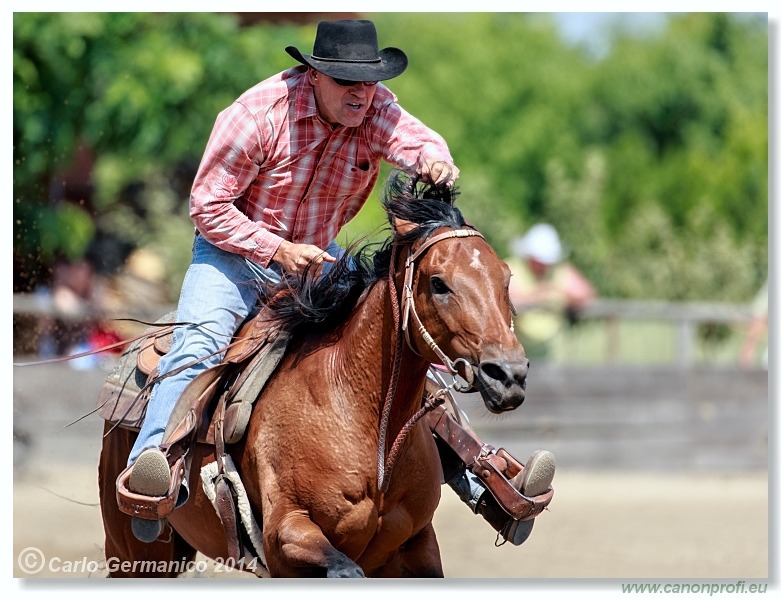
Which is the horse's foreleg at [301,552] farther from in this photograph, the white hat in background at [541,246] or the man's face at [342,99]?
the white hat in background at [541,246]

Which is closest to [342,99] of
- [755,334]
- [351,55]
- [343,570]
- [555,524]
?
[351,55]

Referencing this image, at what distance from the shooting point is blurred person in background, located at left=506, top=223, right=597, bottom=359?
11.2 m

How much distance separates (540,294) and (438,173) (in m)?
7.31

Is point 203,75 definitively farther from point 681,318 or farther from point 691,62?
point 691,62

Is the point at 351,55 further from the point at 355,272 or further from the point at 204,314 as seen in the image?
the point at 204,314

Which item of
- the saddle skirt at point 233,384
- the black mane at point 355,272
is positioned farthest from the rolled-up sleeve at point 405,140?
the saddle skirt at point 233,384

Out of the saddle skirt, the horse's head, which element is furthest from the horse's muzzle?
the saddle skirt

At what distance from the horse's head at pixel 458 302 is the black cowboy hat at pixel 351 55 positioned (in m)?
0.52

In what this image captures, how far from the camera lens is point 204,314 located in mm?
4645

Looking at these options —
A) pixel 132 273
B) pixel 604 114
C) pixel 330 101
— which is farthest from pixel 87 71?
pixel 604 114

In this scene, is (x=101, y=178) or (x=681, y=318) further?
(x=101, y=178)

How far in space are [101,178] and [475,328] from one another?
1364cm

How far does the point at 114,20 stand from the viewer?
445 inches

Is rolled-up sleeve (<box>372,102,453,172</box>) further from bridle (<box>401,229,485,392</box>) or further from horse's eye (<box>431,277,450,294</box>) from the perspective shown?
horse's eye (<box>431,277,450,294</box>)
